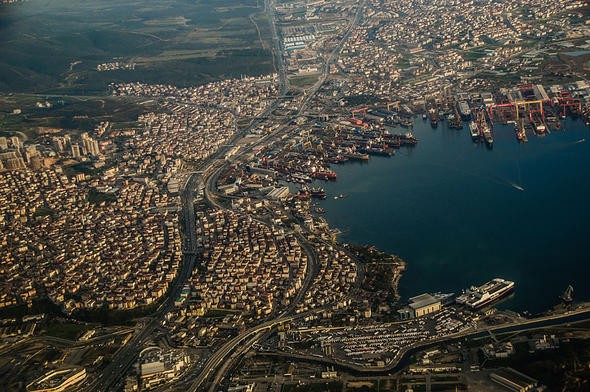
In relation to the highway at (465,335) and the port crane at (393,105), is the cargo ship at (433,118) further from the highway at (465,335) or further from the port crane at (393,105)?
the highway at (465,335)

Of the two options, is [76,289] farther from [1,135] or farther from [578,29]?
[578,29]

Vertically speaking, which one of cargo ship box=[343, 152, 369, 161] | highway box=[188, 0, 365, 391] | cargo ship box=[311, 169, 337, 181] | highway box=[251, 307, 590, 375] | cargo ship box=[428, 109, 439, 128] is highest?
cargo ship box=[428, 109, 439, 128]

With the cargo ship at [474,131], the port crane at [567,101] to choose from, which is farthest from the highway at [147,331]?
the port crane at [567,101]

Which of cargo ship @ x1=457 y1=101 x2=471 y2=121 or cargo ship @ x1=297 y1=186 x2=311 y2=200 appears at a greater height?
cargo ship @ x1=457 y1=101 x2=471 y2=121

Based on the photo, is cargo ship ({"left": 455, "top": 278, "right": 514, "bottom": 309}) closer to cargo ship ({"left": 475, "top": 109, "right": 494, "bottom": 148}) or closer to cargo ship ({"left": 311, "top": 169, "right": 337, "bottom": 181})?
cargo ship ({"left": 311, "top": 169, "right": 337, "bottom": 181})


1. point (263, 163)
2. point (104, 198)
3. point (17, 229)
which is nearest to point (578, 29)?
point (263, 163)

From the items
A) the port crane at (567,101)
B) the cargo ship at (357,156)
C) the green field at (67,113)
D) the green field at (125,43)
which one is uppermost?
the green field at (125,43)

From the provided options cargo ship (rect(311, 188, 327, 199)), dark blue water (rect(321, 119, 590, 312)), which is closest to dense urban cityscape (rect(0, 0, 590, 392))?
cargo ship (rect(311, 188, 327, 199))
